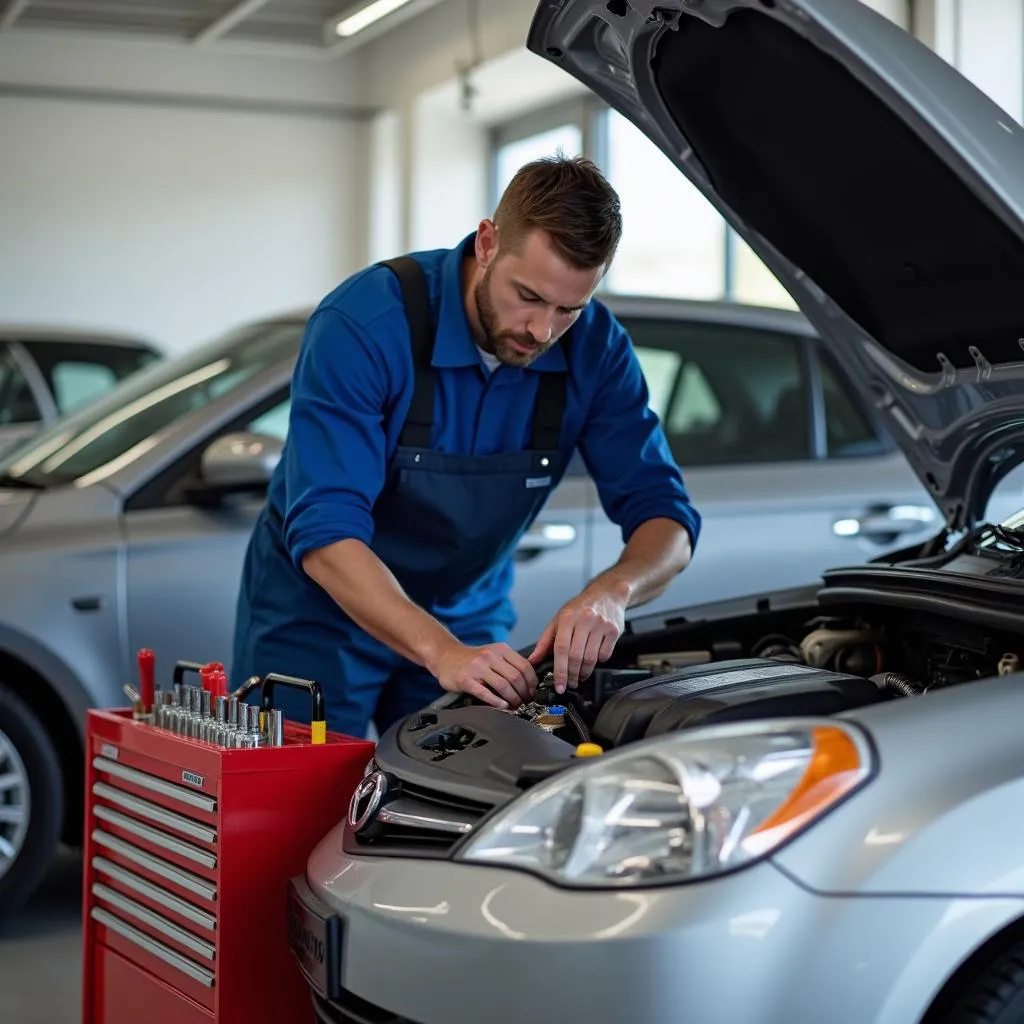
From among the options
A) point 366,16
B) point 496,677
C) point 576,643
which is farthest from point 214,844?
point 366,16

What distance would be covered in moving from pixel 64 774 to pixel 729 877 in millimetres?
2429

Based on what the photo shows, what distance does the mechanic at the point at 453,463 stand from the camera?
2.41m

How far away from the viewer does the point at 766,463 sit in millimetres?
4195

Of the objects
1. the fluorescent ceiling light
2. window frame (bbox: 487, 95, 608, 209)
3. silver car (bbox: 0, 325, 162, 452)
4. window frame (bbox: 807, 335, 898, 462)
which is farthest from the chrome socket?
the fluorescent ceiling light

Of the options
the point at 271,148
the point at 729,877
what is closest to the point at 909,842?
the point at 729,877

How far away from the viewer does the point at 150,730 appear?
7.54 ft

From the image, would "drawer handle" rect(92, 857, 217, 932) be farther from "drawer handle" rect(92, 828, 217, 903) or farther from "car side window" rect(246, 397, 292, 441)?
"car side window" rect(246, 397, 292, 441)

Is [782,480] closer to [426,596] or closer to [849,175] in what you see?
[426,596]

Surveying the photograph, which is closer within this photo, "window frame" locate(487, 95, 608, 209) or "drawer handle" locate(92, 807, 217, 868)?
"drawer handle" locate(92, 807, 217, 868)

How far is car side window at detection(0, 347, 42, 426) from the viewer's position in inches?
269

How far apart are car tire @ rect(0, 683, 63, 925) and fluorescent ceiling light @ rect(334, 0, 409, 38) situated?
745 centimetres

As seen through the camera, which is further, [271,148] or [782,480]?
[271,148]

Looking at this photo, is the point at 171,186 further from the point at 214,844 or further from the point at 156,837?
the point at 214,844

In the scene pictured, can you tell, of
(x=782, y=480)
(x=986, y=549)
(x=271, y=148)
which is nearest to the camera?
(x=986, y=549)
